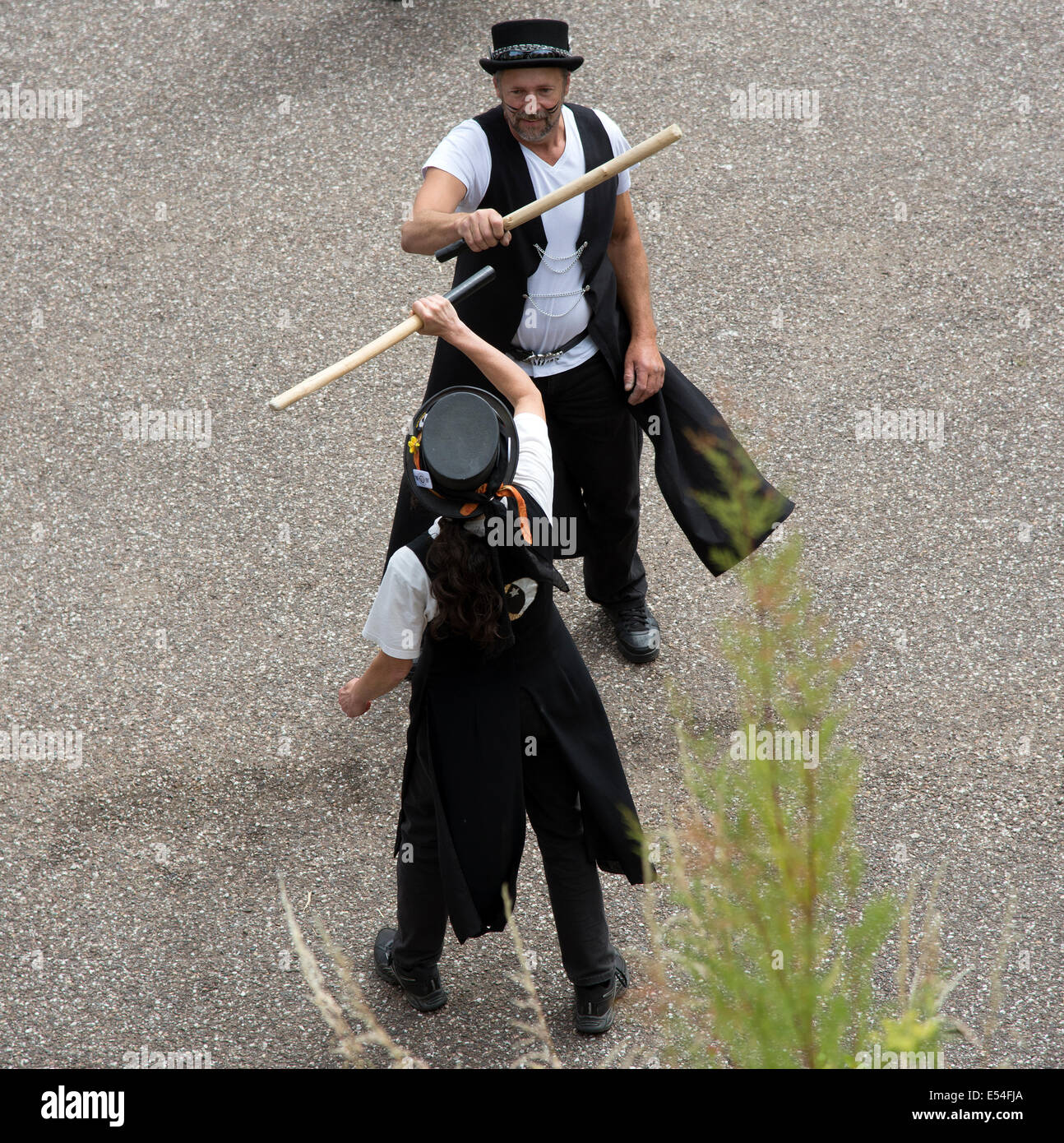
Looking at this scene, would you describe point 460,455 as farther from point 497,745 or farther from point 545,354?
point 545,354

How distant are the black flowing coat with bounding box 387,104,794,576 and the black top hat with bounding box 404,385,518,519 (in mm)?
671

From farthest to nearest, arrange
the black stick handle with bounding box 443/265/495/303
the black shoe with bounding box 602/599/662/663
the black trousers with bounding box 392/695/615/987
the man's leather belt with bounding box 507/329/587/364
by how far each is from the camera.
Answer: the black shoe with bounding box 602/599/662/663 → the man's leather belt with bounding box 507/329/587/364 → the black stick handle with bounding box 443/265/495/303 → the black trousers with bounding box 392/695/615/987

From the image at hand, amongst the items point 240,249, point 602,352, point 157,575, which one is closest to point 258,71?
point 240,249

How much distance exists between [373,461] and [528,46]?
1.94 meters

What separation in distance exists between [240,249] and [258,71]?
1.53 metres

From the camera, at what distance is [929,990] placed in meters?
1.22

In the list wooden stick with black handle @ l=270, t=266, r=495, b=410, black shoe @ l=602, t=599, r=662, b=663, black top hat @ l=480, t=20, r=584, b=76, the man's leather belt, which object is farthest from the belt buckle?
black shoe @ l=602, t=599, r=662, b=663

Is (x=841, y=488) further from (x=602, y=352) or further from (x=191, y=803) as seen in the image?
(x=191, y=803)

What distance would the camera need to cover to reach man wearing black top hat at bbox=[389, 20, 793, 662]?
3.30m

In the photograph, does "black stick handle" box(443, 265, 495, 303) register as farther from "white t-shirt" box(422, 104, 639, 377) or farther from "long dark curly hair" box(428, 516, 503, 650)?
"long dark curly hair" box(428, 516, 503, 650)

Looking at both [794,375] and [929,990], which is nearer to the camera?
[929,990]

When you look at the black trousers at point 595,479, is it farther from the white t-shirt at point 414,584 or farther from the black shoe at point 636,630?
the white t-shirt at point 414,584

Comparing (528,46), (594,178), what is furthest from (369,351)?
(528,46)

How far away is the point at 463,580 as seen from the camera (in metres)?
2.48
